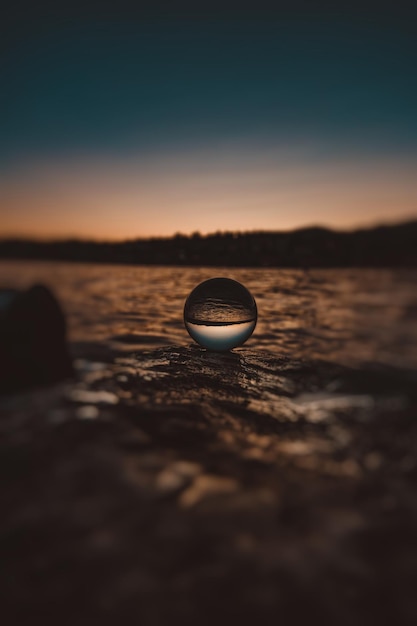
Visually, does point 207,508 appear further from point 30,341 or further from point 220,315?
point 220,315

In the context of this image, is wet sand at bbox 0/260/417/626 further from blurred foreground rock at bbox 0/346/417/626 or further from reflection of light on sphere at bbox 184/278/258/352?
reflection of light on sphere at bbox 184/278/258/352

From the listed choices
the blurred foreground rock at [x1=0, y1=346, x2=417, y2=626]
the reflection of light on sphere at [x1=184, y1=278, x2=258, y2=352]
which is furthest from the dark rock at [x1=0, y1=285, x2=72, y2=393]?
the reflection of light on sphere at [x1=184, y1=278, x2=258, y2=352]

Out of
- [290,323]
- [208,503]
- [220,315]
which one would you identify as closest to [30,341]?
[220,315]

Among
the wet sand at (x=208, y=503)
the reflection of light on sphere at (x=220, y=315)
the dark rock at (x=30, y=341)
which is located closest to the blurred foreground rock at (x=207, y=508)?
the wet sand at (x=208, y=503)

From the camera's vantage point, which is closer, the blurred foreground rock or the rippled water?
the blurred foreground rock

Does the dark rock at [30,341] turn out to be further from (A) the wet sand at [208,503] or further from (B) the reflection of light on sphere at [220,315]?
(B) the reflection of light on sphere at [220,315]

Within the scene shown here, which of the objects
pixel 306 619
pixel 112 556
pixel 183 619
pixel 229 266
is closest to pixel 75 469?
pixel 112 556

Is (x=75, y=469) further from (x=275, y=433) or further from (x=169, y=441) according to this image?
(x=275, y=433)
